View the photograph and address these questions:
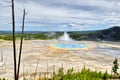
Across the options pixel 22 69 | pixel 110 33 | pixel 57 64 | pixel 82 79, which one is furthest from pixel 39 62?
pixel 110 33

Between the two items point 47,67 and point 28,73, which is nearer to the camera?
point 28,73

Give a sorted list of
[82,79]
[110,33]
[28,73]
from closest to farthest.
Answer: [82,79] < [28,73] < [110,33]

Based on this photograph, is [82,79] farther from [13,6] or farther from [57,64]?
[57,64]

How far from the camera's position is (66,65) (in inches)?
1459

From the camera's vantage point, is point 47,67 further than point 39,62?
No

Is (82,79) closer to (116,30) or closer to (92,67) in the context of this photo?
(92,67)

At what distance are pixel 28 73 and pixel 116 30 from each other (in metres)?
93.9

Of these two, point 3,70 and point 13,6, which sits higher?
point 13,6

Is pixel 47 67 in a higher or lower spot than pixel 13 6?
lower

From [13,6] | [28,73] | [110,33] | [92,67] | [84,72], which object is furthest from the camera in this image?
[110,33]

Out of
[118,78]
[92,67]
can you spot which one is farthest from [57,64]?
[118,78]

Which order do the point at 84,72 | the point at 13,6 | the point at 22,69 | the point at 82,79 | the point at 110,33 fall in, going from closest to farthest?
the point at 13,6 → the point at 82,79 → the point at 84,72 → the point at 22,69 → the point at 110,33

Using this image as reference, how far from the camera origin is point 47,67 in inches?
1372

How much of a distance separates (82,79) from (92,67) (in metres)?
14.4
